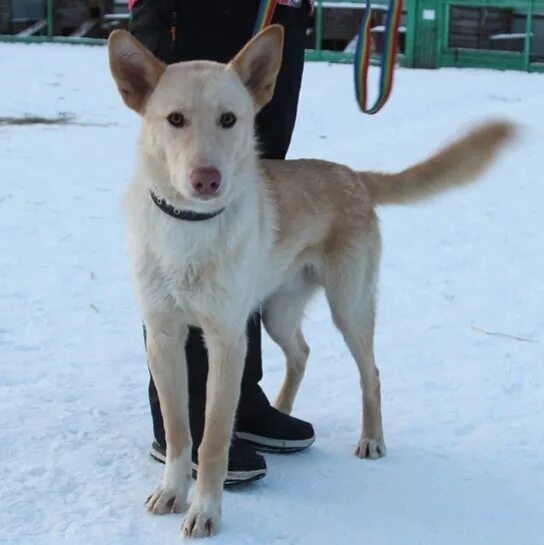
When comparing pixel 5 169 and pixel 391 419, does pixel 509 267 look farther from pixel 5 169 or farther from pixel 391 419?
pixel 5 169

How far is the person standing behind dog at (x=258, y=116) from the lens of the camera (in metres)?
2.96

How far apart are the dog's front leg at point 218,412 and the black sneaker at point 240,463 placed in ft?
0.60

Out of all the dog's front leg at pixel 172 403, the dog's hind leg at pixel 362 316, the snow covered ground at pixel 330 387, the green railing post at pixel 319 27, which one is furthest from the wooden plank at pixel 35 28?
the dog's front leg at pixel 172 403

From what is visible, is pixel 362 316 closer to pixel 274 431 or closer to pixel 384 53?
pixel 274 431

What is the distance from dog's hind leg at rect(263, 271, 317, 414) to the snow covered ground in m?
0.13

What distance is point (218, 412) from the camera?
2.73 metres

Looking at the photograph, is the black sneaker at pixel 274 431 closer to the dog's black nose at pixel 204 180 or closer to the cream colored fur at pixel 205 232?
the cream colored fur at pixel 205 232

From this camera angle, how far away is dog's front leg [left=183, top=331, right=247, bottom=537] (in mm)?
2693

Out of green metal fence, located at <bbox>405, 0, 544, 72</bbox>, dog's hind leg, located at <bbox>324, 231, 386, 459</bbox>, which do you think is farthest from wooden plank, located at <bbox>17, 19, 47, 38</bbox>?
dog's hind leg, located at <bbox>324, 231, 386, 459</bbox>

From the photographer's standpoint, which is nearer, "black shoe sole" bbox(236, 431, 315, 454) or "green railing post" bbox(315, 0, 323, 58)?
"black shoe sole" bbox(236, 431, 315, 454)

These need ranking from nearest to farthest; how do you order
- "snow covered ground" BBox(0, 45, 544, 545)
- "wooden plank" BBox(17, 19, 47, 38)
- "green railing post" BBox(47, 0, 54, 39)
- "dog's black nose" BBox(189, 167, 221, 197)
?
1. "dog's black nose" BBox(189, 167, 221, 197)
2. "snow covered ground" BBox(0, 45, 544, 545)
3. "green railing post" BBox(47, 0, 54, 39)
4. "wooden plank" BBox(17, 19, 47, 38)

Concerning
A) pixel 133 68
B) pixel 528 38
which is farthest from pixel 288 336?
pixel 528 38

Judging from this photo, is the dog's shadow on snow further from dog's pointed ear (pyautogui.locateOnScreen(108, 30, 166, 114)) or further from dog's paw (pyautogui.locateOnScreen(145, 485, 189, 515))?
dog's pointed ear (pyautogui.locateOnScreen(108, 30, 166, 114))

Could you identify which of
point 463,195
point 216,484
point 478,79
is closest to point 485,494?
point 216,484
